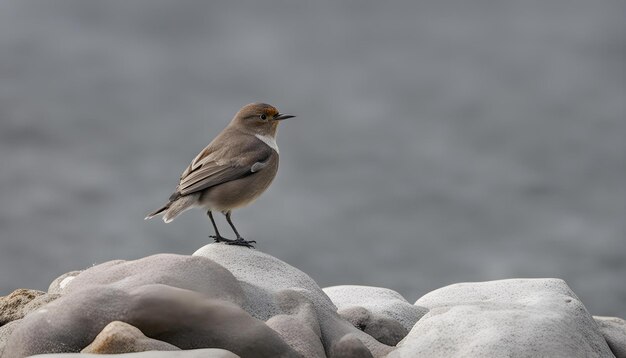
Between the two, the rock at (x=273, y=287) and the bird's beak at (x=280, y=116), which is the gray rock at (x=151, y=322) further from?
the bird's beak at (x=280, y=116)

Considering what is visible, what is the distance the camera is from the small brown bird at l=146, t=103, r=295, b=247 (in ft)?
26.6

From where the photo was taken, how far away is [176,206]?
8.05 metres

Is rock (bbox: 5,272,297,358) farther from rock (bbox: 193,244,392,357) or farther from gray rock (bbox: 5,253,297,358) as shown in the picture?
rock (bbox: 193,244,392,357)

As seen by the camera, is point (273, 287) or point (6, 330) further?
point (273, 287)

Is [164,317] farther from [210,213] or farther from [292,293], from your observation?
[210,213]

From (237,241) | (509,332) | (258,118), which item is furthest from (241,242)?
(509,332)

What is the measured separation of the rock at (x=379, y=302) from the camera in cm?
757

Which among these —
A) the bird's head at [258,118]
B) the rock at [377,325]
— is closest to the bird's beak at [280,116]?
the bird's head at [258,118]

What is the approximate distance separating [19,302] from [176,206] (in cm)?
168

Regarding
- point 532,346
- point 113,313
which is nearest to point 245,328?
point 113,313

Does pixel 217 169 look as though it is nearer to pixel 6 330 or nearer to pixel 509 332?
pixel 6 330

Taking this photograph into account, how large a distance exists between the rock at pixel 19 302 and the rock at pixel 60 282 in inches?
9.3

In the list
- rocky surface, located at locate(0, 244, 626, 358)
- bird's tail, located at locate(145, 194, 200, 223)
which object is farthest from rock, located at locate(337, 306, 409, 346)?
bird's tail, located at locate(145, 194, 200, 223)

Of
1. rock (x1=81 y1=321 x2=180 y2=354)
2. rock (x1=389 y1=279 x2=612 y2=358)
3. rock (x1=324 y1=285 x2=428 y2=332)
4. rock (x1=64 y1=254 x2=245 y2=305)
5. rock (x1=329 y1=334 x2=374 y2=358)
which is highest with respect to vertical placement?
rock (x1=64 y1=254 x2=245 y2=305)
